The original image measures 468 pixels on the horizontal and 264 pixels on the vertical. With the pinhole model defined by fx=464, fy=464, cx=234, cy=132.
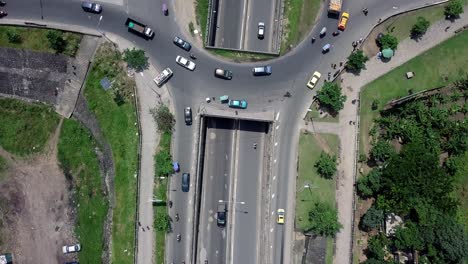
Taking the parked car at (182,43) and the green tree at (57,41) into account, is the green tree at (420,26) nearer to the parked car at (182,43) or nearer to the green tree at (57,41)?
the parked car at (182,43)

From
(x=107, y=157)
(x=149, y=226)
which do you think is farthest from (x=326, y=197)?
(x=107, y=157)

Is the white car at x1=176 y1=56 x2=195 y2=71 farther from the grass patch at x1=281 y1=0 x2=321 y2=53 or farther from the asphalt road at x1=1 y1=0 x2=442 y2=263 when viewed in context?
the grass patch at x1=281 y1=0 x2=321 y2=53

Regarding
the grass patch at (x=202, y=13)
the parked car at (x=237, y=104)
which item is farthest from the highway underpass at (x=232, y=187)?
the grass patch at (x=202, y=13)

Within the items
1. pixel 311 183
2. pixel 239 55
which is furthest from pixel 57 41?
pixel 311 183

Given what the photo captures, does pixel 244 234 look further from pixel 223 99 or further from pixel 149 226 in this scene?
pixel 223 99

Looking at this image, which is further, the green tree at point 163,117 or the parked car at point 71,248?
the green tree at point 163,117
